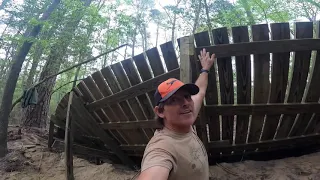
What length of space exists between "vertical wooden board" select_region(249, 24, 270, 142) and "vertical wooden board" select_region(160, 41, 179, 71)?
3.07ft

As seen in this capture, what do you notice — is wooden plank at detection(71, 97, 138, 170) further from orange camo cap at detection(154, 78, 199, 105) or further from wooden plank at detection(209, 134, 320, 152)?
orange camo cap at detection(154, 78, 199, 105)

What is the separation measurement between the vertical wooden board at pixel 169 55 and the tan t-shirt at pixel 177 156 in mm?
1560

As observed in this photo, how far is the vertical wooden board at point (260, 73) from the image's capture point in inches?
107

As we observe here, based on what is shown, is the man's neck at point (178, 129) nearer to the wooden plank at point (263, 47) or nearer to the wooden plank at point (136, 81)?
the wooden plank at point (263, 47)

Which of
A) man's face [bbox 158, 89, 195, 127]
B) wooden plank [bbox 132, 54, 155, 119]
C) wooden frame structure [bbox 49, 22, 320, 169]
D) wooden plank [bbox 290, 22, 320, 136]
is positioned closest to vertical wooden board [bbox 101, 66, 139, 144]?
wooden frame structure [bbox 49, 22, 320, 169]

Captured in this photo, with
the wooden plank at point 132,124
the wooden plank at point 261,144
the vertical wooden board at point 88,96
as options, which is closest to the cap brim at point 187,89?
the wooden plank at point 132,124

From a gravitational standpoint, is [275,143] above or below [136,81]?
below

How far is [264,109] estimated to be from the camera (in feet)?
10.4

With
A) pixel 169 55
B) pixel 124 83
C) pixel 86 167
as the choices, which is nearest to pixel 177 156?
pixel 169 55

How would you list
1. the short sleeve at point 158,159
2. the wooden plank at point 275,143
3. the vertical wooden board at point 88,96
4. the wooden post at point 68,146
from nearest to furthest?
the short sleeve at point 158,159 < the wooden plank at point 275,143 < the wooden post at point 68,146 < the vertical wooden board at point 88,96

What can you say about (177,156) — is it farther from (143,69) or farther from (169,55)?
(143,69)

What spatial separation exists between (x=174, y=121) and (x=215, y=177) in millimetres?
2478

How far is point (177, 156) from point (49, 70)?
26.7ft

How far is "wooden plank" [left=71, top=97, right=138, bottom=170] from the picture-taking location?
14.6 ft
